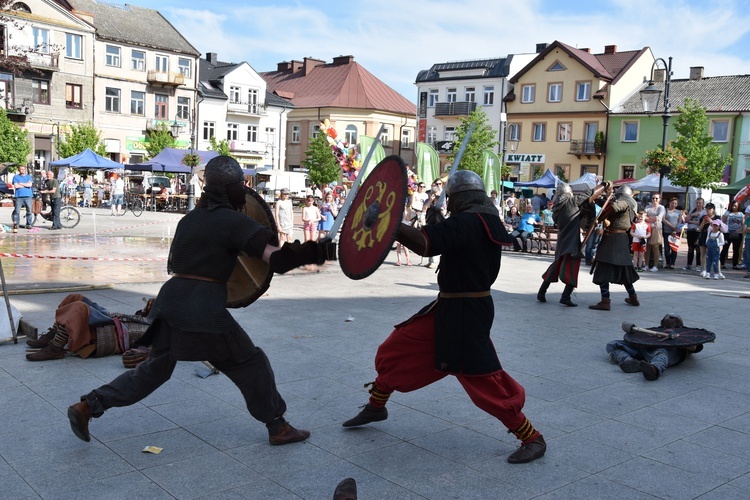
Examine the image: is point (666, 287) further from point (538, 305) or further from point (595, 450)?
point (595, 450)

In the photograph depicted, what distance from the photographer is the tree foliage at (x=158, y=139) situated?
4547cm

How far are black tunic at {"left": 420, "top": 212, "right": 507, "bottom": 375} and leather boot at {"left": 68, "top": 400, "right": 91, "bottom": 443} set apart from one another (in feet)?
6.65

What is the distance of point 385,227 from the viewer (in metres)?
3.66

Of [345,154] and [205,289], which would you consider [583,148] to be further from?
[205,289]

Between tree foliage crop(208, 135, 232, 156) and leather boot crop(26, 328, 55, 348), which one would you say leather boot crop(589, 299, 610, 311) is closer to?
leather boot crop(26, 328, 55, 348)

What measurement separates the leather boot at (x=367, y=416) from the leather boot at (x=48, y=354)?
2.85 metres

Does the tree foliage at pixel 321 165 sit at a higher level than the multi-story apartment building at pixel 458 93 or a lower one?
lower

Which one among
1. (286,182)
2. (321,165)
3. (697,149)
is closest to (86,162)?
(286,182)

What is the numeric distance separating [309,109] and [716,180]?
35317mm

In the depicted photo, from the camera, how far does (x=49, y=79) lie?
1716 inches

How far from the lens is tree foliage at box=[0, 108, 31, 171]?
120 feet

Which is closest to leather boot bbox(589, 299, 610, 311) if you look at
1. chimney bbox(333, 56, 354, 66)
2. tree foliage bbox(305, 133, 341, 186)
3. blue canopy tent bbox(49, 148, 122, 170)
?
blue canopy tent bbox(49, 148, 122, 170)

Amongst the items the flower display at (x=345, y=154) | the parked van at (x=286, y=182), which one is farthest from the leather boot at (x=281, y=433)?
the parked van at (x=286, y=182)

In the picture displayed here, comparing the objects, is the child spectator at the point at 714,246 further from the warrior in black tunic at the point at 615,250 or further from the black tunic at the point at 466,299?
the black tunic at the point at 466,299
